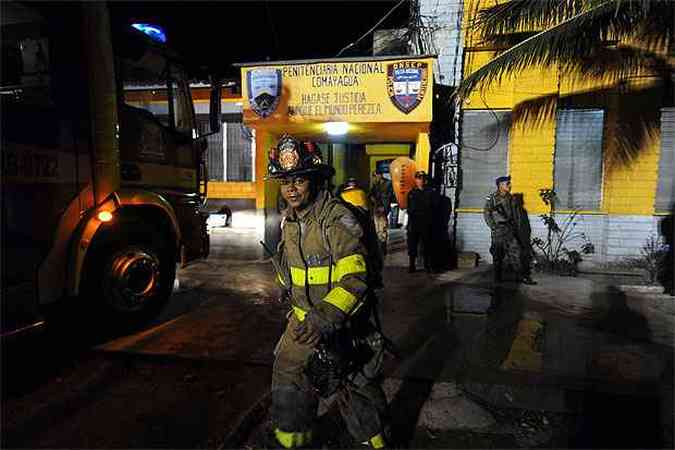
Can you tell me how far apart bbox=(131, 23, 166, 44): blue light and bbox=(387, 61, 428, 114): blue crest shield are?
13.2ft

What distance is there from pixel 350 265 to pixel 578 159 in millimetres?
7553

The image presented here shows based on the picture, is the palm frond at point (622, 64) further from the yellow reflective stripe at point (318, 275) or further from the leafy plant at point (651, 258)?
the yellow reflective stripe at point (318, 275)

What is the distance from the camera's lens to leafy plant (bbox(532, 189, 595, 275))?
7875mm

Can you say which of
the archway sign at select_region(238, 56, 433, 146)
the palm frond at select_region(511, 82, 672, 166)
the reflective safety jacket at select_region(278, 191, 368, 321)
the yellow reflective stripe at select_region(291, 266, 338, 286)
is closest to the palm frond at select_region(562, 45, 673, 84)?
the palm frond at select_region(511, 82, 672, 166)

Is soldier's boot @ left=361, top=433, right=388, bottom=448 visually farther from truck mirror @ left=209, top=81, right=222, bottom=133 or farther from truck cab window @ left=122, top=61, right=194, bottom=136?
truck mirror @ left=209, top=81, right=222, bottom=133

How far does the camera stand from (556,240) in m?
8.05

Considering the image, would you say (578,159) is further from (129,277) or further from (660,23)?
(129,277)

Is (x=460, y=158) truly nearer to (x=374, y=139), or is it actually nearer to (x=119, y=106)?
(x=374, y=139)

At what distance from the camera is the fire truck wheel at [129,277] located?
164 inches

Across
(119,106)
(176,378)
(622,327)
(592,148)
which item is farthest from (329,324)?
(592,148)

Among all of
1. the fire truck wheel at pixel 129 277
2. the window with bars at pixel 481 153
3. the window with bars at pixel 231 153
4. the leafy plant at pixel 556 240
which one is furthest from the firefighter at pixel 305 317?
Answer: the window with bars at pixel 231 153

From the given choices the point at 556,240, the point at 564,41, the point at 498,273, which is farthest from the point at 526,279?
the point at 564,41

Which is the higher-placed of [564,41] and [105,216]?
[564,41]

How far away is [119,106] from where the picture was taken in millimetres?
4336
